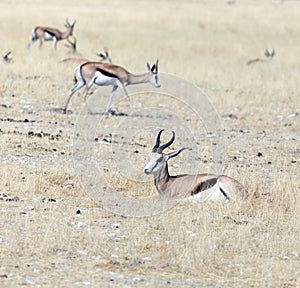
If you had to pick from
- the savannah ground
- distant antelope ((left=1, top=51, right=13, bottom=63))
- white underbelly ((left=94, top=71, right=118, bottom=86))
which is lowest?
the savannah ground

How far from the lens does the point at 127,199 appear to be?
26.2 feet

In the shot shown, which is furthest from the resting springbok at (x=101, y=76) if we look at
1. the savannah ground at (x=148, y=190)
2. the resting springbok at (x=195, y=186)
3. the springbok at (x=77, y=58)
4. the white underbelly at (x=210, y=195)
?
the white underbelly at (x=210, y=195)

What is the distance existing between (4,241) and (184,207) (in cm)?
215

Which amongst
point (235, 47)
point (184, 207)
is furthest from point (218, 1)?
point (184, 207)

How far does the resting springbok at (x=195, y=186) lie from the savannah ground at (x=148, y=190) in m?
0.17

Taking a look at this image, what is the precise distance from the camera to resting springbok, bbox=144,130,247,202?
7930 mm

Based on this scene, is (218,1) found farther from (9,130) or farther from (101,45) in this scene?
(9,130)

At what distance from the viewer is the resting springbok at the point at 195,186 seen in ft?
26.0

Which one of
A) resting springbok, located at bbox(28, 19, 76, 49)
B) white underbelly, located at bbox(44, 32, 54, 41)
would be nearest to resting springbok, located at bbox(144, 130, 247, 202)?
resting springbok, located at bbox(28, 19, 76, 49)

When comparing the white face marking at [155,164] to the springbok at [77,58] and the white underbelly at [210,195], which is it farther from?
the springbok at [77,58]

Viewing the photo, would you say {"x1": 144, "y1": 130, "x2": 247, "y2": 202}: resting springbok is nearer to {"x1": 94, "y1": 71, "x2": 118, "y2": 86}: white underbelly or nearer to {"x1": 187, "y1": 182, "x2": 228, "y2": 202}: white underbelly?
{"x1": 187, "y1": 182, "x2": 228, "y2": 202}: white underbelly

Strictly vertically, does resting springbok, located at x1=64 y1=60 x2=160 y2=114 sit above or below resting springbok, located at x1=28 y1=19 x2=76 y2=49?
below

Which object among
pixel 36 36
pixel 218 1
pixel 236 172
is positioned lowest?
pixel 236 172

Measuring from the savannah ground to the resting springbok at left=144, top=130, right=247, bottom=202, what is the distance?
6.7 inches
